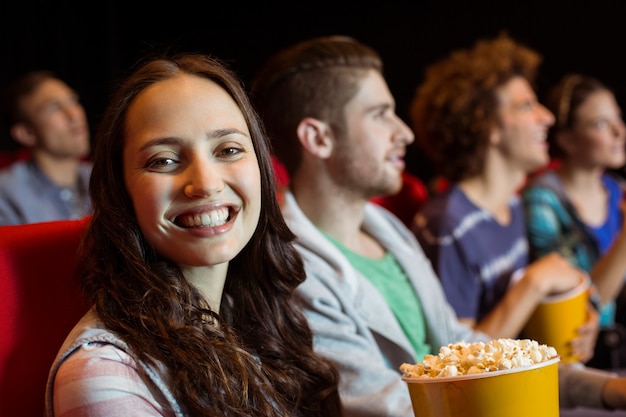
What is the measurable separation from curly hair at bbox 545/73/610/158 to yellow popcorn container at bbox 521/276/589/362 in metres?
1.16

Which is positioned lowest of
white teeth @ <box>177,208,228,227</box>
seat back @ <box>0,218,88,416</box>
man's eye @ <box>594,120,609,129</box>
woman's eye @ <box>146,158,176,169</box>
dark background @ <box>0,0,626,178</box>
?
seat back @ <box>0,218,88,416</box>

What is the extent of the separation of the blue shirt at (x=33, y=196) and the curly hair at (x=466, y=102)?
1.09 m

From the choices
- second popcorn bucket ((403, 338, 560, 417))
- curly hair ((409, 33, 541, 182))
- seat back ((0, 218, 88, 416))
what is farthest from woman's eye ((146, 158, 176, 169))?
curly hair ((409, 33, 541, 182))

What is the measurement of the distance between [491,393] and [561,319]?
33.4 inches

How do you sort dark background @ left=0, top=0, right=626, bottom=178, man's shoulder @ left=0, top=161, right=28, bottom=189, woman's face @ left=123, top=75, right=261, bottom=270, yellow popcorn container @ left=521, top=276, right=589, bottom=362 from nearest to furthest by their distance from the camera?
woman's face @ left=123, top=75, right=261, bottom=270
yellow popcorn container @ left=521, top=276, right=589, bottom=362
man's shoulder @ left=0, top=161, right=28, bottom=189
dark background @ left=0, top=0, right=626, bottom=178

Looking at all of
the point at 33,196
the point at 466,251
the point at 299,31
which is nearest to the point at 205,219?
the point at 466,251

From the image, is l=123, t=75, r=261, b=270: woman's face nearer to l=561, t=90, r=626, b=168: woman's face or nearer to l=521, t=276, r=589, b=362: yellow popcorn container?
l=521, t=276, r=589, b=362: yellow popcorn container

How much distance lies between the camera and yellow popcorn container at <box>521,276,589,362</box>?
1768 mm

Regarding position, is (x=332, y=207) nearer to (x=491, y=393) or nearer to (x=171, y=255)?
(x=171, y=255)

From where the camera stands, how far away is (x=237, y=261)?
1.28 m

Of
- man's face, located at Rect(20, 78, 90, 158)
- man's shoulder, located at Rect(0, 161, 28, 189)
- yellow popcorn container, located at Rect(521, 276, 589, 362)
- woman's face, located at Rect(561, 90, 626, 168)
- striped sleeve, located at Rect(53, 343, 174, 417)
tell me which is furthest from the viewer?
man's face, located at Rect(20, 78, 90, 158)

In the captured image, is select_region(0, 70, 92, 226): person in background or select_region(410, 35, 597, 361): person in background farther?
select_region(0, 70, 92, 226): person in background

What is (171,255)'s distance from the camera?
1.11m

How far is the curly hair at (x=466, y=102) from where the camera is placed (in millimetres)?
2473
